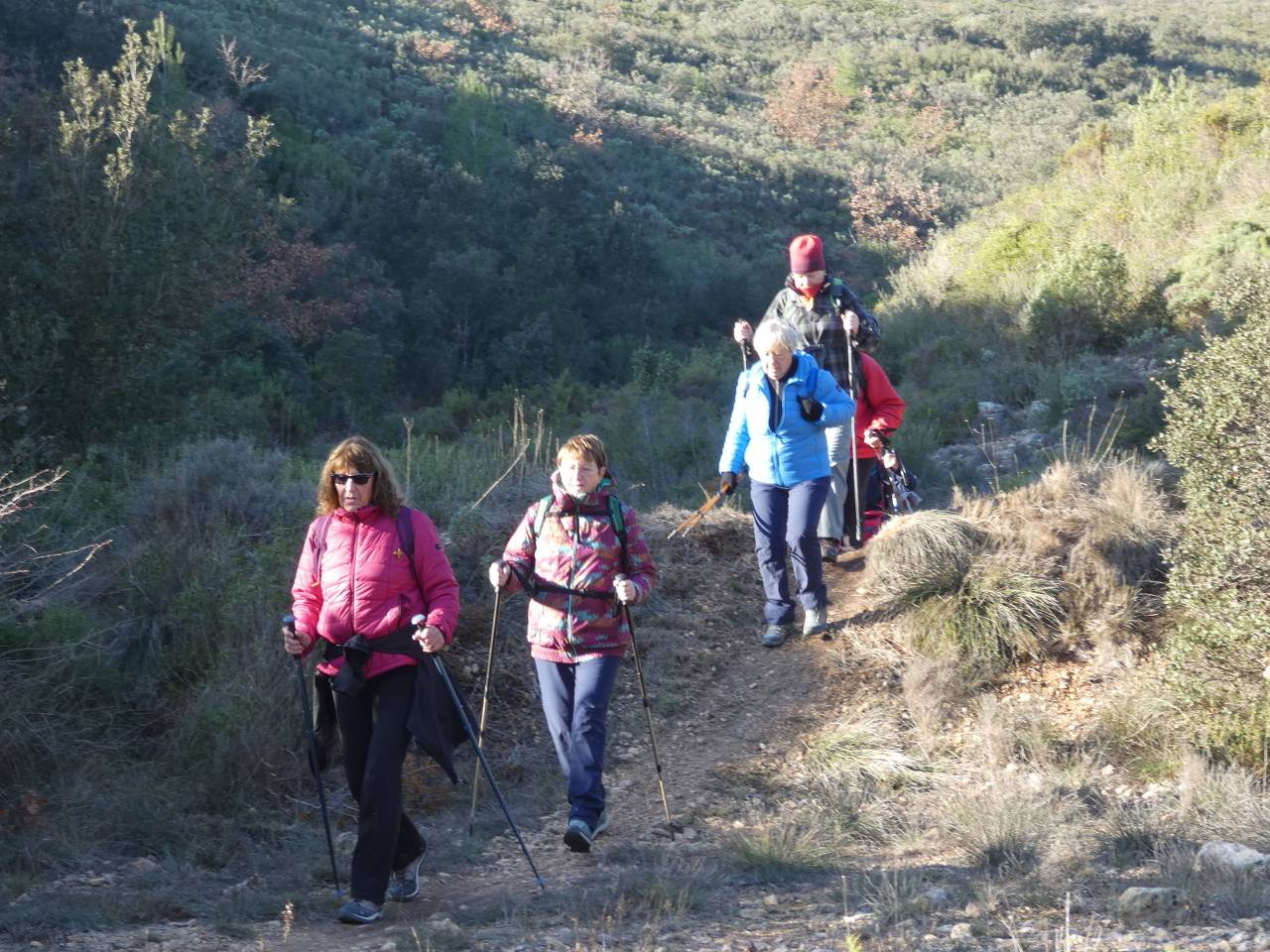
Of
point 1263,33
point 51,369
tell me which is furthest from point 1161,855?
point 1263,33

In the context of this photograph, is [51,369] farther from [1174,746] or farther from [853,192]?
[853,192]

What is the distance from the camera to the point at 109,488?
30.2 ft

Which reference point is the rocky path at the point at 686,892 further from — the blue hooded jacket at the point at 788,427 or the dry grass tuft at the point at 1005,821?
the blue hooded jacket at the point at 788,427

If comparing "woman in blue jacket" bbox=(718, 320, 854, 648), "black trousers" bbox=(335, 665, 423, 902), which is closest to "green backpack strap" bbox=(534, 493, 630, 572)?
"black trousers" bbox=(335, 665, 423, 902)

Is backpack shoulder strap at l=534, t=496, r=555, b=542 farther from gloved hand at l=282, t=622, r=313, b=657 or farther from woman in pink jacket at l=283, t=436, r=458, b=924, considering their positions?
gloved hand at l=282, t=622, r=313, b=657

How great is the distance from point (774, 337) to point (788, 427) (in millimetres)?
484

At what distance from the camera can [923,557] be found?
25.9 ft

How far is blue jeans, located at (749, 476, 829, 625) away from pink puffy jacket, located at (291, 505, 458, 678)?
8.76 ft

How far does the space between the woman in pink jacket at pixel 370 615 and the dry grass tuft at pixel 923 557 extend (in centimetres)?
358

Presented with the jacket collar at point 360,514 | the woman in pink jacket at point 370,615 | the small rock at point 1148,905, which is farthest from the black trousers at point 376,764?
the small rock at point 1148,905

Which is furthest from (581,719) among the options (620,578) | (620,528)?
(620,528)

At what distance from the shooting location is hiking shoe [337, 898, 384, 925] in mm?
4949

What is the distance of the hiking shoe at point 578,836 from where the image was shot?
18.3ft

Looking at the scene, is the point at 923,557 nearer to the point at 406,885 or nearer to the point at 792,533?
the point at 792,533
